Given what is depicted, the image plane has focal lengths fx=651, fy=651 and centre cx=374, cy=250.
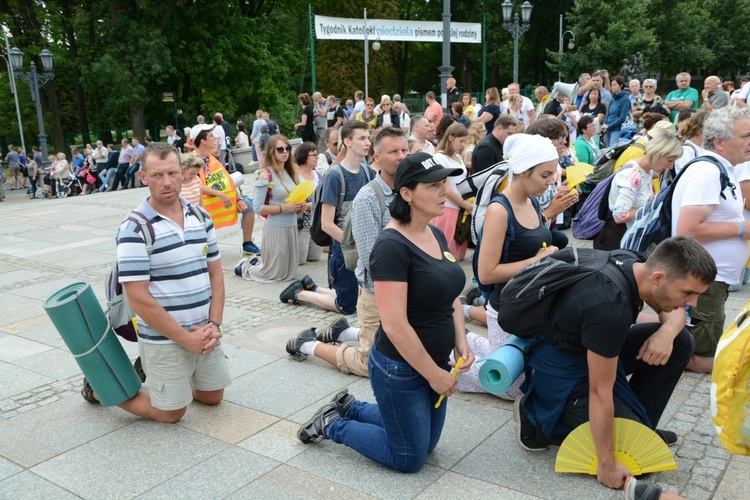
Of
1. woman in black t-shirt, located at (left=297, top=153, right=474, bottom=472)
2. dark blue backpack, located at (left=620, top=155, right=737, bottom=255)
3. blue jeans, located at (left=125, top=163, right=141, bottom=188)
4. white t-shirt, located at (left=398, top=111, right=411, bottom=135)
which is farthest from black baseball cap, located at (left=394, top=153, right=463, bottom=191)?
blue jeans, located at (left=125, top=163, right=141, bottom=188)

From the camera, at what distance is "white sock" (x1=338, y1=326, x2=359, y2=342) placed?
5285 mm

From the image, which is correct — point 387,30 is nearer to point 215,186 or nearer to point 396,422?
point 215,186

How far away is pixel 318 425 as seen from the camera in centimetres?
373

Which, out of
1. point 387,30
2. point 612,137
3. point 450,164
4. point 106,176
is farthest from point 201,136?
point 387,30

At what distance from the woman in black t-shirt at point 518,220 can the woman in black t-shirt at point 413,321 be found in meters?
0.66

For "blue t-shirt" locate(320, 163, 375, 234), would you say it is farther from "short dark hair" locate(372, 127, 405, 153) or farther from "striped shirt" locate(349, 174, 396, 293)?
"striped shirt" locate(349, 174, 396, 293)

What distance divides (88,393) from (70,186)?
22387 mm

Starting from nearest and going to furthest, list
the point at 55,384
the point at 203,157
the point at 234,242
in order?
the point at 55,384, the point at 203,157, the point at 234,242

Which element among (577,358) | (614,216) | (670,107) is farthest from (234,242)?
(670,107)

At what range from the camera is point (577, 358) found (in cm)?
335

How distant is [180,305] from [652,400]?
280 cm

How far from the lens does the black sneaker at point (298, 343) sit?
5.18m

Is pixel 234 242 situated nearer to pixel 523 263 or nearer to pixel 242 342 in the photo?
pixel 242 342

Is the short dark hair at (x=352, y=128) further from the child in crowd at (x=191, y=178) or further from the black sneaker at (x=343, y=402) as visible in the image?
the black sneaker at (x=343, y=402)
